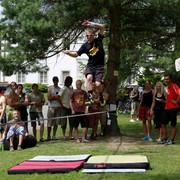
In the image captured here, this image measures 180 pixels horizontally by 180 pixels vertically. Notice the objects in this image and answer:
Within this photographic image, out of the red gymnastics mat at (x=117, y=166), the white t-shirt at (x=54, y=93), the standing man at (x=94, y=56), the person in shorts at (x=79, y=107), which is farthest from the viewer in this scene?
the white t-shirt at (x=54, y=93)

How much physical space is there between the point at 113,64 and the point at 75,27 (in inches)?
62.3

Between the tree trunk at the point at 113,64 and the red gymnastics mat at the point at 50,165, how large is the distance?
175 inches

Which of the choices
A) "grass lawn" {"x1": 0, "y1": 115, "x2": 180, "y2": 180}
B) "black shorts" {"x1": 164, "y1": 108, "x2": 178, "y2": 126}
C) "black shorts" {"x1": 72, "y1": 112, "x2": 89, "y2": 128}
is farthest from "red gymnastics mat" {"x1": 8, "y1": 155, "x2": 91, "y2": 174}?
"black shorts" {"x1": 164, "y1": 108, "x2": 178, "y2": 126}

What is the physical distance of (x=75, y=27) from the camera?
1281 cm

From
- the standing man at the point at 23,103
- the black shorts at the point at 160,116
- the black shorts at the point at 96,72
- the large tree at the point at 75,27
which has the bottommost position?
the black shorts at the point at 160,116

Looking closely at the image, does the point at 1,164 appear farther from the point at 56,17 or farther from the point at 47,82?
the point at 47,82

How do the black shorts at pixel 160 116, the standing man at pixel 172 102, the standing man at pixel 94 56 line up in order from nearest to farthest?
the standing man at pixel 94 56, the standing man at pixel 172 102, the black shorts at pixel 160 116

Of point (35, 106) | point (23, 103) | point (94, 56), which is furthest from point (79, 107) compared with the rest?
point (94, 56)

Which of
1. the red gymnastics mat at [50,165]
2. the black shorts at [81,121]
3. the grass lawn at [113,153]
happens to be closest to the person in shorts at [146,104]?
the grass lawn at [113,153]

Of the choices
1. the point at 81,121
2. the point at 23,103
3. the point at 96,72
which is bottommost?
the point at 81,121

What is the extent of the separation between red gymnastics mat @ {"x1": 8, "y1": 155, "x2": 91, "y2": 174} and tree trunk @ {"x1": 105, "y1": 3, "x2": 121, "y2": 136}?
4.44 metres

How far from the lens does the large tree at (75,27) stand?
1159 centimetres

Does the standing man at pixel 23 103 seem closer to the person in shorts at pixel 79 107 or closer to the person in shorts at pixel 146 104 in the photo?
the person in shorts at pixel 79 107

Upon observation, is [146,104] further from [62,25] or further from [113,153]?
[62,25]
